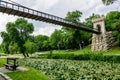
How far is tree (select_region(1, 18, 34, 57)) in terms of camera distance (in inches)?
2175

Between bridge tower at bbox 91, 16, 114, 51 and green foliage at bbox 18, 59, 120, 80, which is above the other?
bridge tower at bbox 91, 16, 114, 51

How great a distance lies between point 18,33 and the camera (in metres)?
56.0

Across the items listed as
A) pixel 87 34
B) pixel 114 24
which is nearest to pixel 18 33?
pixel 114 24

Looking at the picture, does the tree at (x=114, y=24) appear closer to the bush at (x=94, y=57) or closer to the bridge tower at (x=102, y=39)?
the bridge tower at (x=102, y=39)

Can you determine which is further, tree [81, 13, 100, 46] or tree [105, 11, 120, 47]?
tree [81, 13, 100, 46]

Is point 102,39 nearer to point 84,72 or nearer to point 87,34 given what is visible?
point 87,34

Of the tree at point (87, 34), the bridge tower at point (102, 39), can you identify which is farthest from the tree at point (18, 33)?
the tree at point (87, 34)

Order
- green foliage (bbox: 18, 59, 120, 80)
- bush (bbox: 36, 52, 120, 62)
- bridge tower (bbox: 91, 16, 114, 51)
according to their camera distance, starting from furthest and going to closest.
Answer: bridge tower (bbox: 91, 16, 114, 51) < bush (bbox: 36, 52, 120, 62) < green foliage (bbox: 18, 59, 120, 80)

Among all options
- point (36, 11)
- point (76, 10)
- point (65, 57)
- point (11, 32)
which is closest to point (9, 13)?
point (36, 11)

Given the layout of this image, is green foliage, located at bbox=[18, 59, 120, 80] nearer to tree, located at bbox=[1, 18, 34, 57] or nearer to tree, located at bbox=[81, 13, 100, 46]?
tree, located at bbox=[1, 18, 34, 57]

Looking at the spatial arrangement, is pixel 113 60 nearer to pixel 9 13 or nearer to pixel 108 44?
pixel 9 13

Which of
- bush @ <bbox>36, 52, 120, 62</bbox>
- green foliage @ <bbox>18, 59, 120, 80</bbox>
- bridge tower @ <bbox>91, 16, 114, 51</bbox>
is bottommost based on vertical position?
green foliage @ <bbox>18, 59, 120, 80</bbox>

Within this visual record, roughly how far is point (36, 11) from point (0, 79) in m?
16.2

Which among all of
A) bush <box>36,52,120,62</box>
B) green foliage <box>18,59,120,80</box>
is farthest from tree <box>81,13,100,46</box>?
green foliage <box>18,59,120,80</box>
